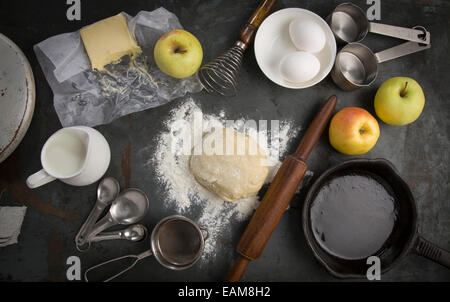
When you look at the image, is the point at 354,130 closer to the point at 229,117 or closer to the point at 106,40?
the point at 229,117

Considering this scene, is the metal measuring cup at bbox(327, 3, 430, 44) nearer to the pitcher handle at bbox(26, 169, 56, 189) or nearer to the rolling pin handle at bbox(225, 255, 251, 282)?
the rolling pin handle at bbox(225, 255, 251, 282)

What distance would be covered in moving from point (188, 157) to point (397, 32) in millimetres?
953

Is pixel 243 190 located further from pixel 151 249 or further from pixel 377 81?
pixel 377 81

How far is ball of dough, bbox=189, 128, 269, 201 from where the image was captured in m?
1.22

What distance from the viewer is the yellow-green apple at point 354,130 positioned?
121cm

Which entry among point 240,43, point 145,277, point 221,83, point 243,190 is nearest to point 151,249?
point 145,277

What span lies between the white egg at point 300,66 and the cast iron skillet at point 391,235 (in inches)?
13.1

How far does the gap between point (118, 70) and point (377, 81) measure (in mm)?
1019

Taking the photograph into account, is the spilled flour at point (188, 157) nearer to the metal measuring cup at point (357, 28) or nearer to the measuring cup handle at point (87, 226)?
the measuring cup handle at point (87, 226)

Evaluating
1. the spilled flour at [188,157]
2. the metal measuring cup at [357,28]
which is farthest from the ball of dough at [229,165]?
the metal measuring cup at [357,28]

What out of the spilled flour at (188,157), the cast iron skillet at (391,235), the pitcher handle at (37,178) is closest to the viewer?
the pitcher handle at (37,178)

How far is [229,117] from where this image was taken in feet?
4.32

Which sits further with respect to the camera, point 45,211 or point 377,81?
point 377,81

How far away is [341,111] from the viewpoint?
4.14 feet
